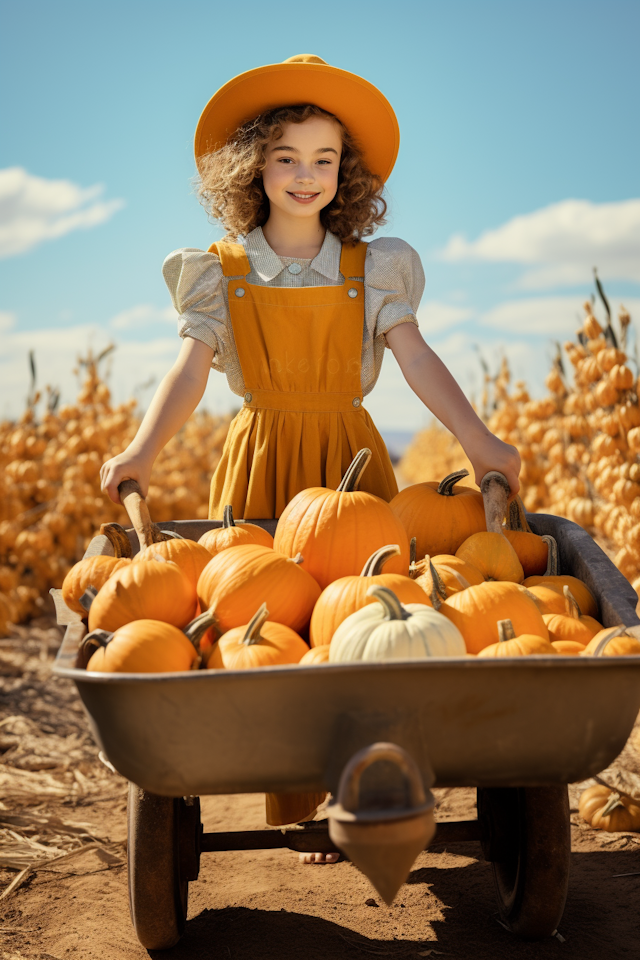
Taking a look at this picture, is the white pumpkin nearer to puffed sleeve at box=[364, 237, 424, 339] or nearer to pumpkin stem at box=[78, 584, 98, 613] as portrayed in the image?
pumpkin stem at box=[78, 584, 98, 613]

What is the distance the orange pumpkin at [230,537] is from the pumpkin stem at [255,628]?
43cm

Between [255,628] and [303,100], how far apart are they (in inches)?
71.3

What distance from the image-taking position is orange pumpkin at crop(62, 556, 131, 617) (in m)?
1.72

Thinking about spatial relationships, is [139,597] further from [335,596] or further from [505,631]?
[505,631]

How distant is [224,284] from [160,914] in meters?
1.70

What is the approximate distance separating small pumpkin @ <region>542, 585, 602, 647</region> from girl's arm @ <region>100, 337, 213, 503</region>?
40.1 inches

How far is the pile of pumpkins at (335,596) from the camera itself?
1329 mm

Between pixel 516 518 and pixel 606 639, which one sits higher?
pixel 516 518

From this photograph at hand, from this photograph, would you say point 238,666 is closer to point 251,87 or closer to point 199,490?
point 251,87

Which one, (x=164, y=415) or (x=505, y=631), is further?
(x=164, y=415)

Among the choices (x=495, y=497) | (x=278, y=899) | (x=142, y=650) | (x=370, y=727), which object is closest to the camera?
(x=370, y=727)

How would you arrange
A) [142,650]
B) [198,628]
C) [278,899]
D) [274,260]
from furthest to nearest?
[274,260] < [278,899] < [198,628] < [142,650]

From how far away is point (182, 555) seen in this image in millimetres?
1723

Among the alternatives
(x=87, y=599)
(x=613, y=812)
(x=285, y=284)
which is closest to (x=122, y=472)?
(x=87, y=599)
